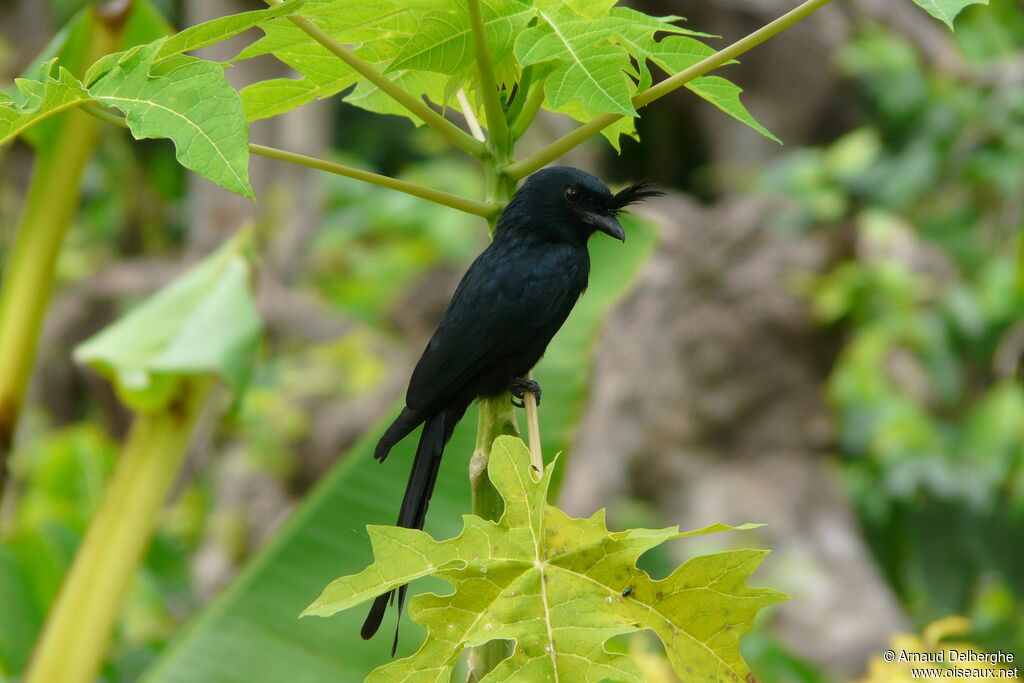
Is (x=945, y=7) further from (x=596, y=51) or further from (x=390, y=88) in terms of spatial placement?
(x=390, y=88)

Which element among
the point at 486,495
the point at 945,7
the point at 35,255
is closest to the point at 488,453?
the point at 486,495

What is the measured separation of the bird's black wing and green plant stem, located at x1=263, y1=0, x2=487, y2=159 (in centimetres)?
25

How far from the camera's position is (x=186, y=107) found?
2.96 ft

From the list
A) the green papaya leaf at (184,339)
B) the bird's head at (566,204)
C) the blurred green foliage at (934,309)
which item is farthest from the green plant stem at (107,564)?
the blurred green foliage at (934,309)

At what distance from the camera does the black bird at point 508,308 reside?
1.30m

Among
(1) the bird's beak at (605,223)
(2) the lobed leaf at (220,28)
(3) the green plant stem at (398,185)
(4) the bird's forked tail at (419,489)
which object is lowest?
(4) the bird's forked tail at (419,489)

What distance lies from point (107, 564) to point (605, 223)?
1307 mm

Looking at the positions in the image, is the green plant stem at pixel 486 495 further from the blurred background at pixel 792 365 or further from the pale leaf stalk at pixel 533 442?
the blurred background at pixel 792 365

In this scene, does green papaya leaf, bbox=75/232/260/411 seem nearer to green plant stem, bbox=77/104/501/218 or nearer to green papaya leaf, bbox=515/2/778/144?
green plant stem, bbox=77/104/501/218

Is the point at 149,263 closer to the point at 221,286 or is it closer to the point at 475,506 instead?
the point at 221,286

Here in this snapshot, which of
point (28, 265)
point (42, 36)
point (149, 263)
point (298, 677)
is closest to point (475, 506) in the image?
point (298, 677)

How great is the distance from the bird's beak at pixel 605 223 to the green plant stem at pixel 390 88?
42cm

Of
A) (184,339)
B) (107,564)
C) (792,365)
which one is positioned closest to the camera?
(107,564)

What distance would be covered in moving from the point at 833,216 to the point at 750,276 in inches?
22.0
